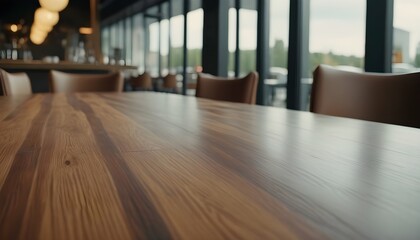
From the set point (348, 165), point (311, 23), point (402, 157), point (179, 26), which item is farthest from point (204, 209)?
point (179, 26)

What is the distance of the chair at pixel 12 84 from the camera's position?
218cm

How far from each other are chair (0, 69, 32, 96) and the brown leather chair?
25 centimetres

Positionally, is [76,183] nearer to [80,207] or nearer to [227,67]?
[80,207]

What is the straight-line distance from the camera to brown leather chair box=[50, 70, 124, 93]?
2.91 metres

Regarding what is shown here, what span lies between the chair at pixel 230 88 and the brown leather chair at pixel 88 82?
952mm

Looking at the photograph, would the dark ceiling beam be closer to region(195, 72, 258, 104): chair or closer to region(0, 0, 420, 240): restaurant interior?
region(195, 72, 258, 104): chair

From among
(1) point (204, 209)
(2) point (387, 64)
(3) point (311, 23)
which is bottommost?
(1) point (204, 209)

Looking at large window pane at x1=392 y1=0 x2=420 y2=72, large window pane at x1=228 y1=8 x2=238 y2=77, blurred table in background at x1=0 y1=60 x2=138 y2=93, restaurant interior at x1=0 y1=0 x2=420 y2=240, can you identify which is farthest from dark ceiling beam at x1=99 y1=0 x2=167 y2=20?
restaurant interior at x1=0 y1=0 x2=420 y2=240

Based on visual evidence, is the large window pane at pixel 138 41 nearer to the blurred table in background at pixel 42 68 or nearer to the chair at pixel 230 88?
the blurred table in background at pixel 42 68

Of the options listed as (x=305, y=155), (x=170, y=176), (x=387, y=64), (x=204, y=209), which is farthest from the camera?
(x=387, y=64)

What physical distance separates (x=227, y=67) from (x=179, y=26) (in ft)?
11.0

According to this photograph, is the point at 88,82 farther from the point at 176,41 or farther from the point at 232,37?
the point at 176,41

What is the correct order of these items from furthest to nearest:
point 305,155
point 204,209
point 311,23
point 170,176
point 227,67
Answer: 1. point 227,67
2. point 311,23
3. point 305,155
4. point 170,176
5. point 204,209

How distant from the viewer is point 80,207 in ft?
1.00
